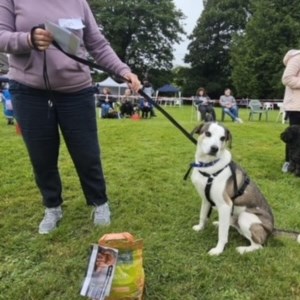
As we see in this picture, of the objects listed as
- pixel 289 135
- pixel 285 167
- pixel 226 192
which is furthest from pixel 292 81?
pixel 226 192

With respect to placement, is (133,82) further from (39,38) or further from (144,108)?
(144,108)

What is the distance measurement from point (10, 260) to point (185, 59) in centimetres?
4967

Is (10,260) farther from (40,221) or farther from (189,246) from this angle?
(189,246)

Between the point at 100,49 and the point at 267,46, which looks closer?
the point at 100,49

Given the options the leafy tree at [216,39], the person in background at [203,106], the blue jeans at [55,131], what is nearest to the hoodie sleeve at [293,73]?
the blue jeans at [55,131]

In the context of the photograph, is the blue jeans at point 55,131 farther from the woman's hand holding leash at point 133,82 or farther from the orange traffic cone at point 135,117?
the orange traffic cone at point 135,117

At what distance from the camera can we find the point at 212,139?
331 cm

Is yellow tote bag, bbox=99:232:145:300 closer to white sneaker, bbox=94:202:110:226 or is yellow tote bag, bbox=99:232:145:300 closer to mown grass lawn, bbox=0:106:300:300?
mown grass lawn, bbox=0:106:300:300

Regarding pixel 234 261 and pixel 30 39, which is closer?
pixel 30 39

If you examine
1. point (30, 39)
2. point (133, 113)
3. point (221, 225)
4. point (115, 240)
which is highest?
point (30, 39)

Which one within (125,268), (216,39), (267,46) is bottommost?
(125,268)

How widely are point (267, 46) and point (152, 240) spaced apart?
38.2 metres

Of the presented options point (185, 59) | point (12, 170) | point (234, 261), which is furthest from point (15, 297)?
point (185, 59)

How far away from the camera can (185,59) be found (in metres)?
51.2
